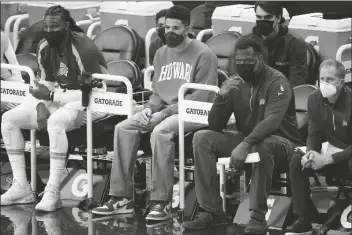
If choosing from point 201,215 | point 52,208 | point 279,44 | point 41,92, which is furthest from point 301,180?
point 41,92

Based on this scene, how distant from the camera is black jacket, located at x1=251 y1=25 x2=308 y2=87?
10203 millimetres

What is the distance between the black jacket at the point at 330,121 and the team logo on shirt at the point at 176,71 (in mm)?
1312

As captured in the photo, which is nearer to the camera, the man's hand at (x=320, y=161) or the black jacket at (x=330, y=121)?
the man's hand at (x=320, y=161)

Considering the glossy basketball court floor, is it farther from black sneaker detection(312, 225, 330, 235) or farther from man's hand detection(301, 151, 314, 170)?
man's hand detection(301, 151, 314, 170)

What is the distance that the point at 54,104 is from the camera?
34.4 ft

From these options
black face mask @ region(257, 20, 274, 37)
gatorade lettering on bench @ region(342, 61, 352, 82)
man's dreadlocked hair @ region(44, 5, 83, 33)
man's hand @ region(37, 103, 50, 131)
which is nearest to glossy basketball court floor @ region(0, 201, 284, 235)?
man's hand @ region(37, 103, 50, 131)

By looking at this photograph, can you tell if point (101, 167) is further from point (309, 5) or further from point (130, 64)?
point (309, 5)

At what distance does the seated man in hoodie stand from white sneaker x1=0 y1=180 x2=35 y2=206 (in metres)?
0.81

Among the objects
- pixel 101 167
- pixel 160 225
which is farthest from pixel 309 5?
pixel 160 225

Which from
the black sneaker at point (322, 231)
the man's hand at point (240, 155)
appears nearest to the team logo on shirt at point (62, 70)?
the man's hand at point (240, 155)

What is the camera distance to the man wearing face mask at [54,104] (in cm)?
1020

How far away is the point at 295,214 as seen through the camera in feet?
30.0

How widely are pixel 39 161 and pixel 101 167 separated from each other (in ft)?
2.85

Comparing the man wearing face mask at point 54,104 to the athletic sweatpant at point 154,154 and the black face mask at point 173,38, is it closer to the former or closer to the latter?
the athletic sweatpant at point 154,154
